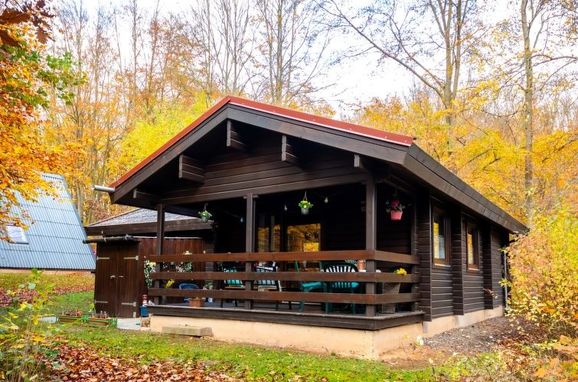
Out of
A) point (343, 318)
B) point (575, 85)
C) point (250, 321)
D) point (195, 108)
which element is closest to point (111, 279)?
point (250, 321)

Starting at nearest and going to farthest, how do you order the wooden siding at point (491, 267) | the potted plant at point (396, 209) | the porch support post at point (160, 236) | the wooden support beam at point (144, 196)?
the potted plant at point (396, 209) → the porch support post at point (160, 236) → the wooden support beam at point (144, 196) → the wooden siding at point (491, 267)

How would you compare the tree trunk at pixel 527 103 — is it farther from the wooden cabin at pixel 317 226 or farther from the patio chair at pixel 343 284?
the patio chair at pixel 343 284

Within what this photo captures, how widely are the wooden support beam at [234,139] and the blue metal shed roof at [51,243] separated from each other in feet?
28.4

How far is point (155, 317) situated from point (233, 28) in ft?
59.3

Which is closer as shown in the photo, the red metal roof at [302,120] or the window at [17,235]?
the red metal roof at [302,120]

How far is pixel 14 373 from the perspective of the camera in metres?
5.07

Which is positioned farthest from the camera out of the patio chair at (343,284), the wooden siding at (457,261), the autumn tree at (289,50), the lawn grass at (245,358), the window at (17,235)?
the autumn tree at (289,50)

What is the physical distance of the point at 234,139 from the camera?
9.83m

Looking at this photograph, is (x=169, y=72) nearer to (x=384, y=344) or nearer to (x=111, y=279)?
(x=111, y=279)

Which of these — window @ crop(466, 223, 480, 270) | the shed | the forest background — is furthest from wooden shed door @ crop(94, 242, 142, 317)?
window @ crop(466, 223, 480, 270)

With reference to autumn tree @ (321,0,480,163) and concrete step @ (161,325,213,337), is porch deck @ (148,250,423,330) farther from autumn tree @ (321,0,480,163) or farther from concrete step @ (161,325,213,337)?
autumn tree @ (321,0,480,163)

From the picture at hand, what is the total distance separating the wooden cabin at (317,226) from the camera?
8250mm

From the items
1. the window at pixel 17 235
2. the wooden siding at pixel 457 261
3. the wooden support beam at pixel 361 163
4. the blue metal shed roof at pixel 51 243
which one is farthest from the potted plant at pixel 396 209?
the window at pixel 17 235

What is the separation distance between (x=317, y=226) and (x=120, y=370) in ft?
20.6
